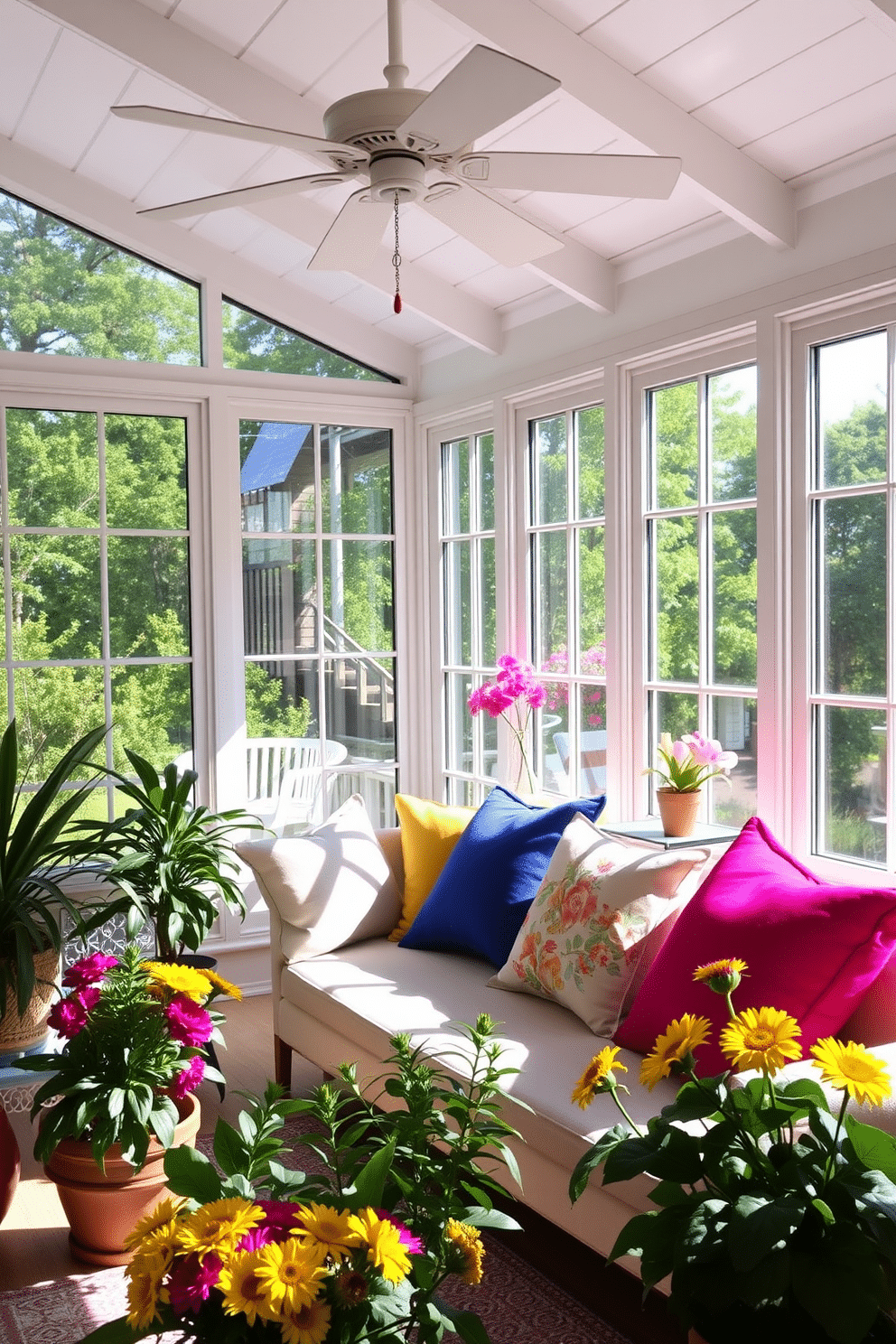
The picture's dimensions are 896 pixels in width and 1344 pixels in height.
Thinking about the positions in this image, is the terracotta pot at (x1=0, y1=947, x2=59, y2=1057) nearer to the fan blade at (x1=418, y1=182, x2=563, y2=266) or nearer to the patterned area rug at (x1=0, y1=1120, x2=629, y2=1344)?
the patterned area rug at (x1=0, y1=1120, x2=629, y2=1344)

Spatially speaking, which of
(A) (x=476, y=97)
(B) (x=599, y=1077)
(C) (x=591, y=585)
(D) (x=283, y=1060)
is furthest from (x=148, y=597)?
(B) (x=599, y=1077)

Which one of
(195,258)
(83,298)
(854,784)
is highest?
(195,258)

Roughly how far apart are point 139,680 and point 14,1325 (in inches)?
98.0

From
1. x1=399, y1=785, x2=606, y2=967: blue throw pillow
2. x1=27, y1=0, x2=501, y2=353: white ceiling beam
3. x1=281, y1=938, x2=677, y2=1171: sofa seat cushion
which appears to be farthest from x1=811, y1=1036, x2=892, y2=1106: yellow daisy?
x1=27, y1=0, x2=501, y2=353: white ceiling beam

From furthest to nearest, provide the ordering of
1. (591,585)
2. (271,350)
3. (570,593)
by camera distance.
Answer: (271,350), (570,593), (591,585)

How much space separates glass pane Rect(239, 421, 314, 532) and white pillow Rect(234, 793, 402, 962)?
1.54 meters

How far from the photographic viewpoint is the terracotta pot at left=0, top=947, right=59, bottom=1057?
118 inches

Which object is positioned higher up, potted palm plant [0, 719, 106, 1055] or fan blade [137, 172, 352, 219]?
fan blade [137, 172, 352, 219]

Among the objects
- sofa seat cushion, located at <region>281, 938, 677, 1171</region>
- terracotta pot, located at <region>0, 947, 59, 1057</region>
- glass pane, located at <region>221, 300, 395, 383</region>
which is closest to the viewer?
sofa seat cushion, located at <region>281, 938, 677, 1171</region>

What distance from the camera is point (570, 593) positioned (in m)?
4.10

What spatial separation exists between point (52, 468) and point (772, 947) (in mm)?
3214

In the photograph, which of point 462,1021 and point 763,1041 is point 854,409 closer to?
point 462,1021

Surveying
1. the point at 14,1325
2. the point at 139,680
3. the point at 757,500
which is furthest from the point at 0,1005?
the point at 757,500

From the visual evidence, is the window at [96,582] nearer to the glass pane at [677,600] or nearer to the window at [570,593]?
the window at [570,593]
